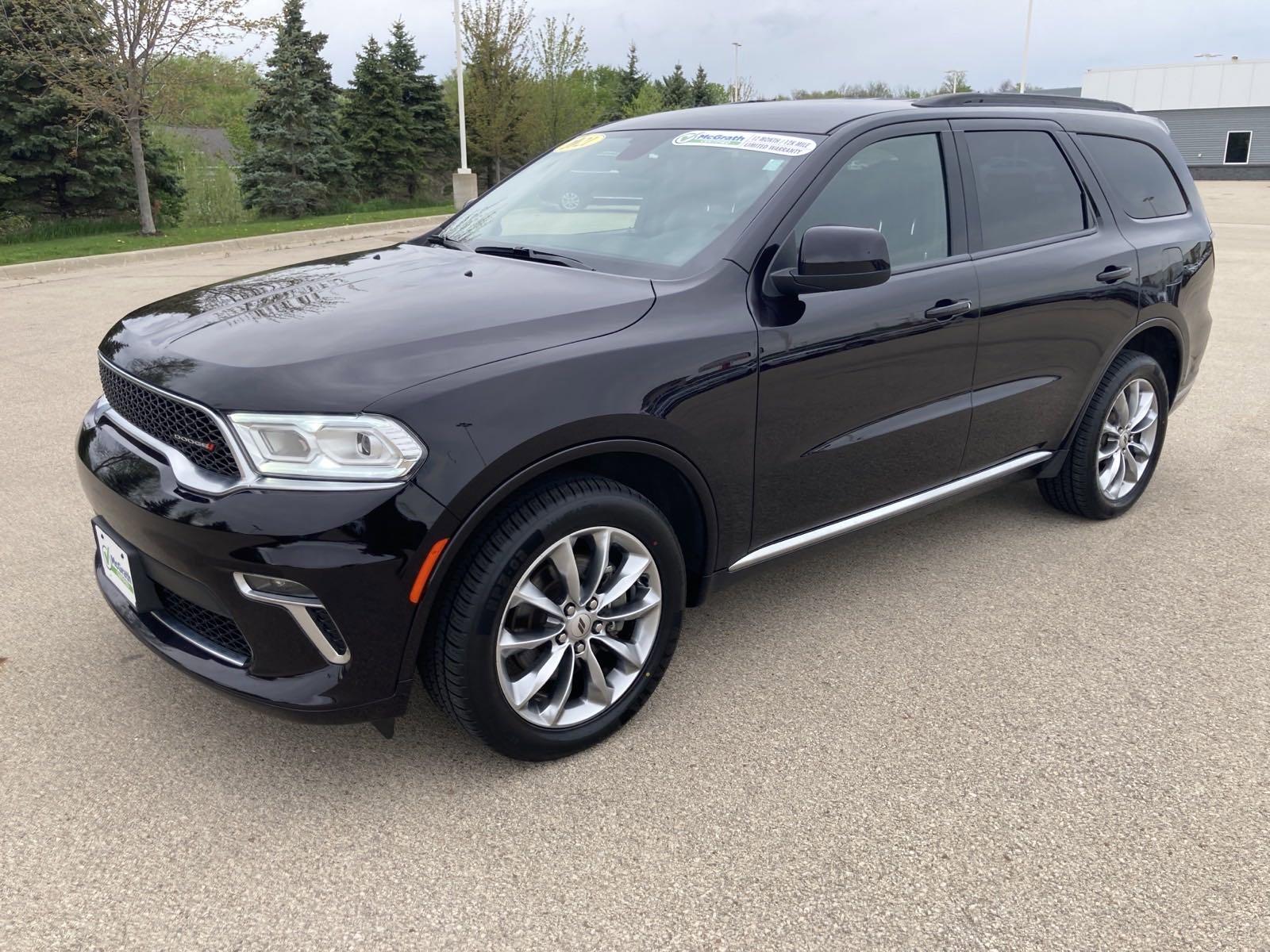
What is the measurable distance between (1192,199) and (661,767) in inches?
159

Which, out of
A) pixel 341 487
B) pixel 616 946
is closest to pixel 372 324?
pixel 341 487

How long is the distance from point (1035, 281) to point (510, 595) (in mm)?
2541

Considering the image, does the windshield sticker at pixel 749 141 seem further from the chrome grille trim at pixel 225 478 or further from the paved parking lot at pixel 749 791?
the chrome grille trim at pixel 225 478

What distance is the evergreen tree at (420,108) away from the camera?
32.8m

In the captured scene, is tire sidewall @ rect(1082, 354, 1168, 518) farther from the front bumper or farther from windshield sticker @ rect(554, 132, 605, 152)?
the front bumper

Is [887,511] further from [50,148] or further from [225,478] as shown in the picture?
[50,148]

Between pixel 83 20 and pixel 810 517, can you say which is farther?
pixel 83 20

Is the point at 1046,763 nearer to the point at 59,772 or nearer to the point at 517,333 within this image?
the point at 517,333

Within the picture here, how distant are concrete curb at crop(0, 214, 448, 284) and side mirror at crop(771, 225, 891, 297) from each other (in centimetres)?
1228

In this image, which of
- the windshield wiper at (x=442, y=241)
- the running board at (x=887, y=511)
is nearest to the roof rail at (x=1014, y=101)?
the running board at (x=887, y=511)

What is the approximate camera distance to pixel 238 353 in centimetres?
257

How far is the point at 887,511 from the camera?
364cm

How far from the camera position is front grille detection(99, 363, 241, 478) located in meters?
2.42

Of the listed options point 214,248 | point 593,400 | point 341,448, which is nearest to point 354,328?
point 341,448
